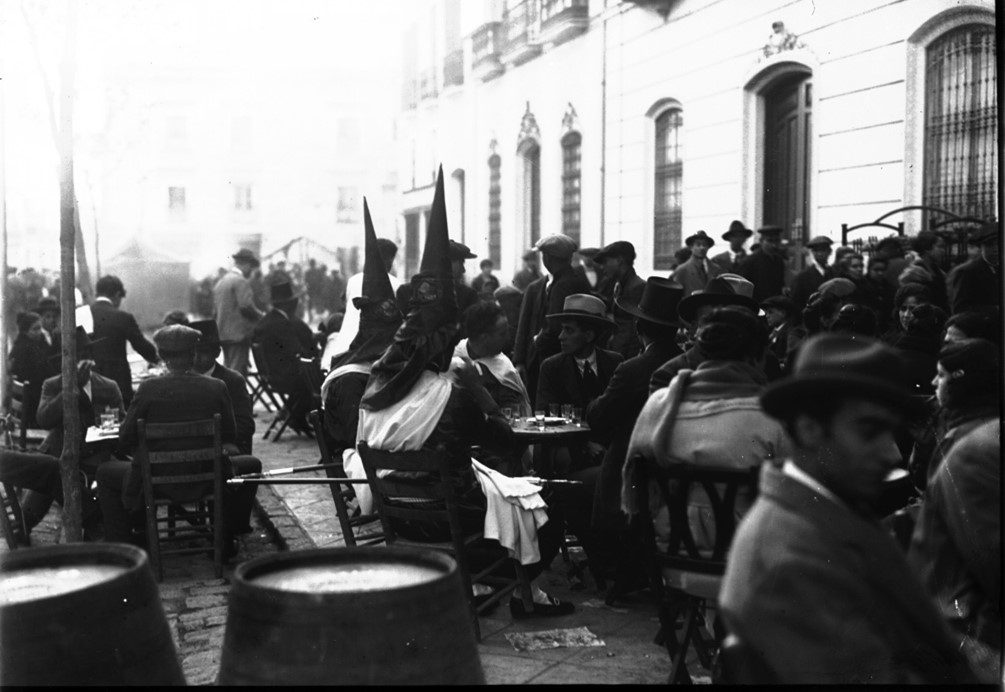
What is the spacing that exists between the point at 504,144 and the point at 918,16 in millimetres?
9119

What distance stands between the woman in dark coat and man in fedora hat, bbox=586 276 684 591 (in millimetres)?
5478

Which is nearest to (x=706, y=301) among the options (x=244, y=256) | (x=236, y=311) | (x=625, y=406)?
(x=625, y=406)

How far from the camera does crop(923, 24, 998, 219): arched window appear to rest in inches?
360

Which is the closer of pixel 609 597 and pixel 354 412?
pixel 609 597

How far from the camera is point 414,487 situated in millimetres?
5441

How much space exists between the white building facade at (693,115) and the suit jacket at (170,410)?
6.44 ft

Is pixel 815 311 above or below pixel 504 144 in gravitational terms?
below

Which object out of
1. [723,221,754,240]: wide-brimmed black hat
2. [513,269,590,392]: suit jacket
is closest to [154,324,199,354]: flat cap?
[513,269,590,392]: suit jacket

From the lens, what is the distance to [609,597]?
5.94 meters

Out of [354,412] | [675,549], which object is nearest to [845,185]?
[354,412]

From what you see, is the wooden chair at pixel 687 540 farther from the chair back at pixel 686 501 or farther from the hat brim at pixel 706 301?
the hat brim at pixel 706 301

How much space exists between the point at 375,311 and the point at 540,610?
7.27 ft

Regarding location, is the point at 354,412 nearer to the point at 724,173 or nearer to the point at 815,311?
the point at 815,311

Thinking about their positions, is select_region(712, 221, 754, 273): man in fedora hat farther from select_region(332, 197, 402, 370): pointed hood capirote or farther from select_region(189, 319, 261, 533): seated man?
select_region(189, 319, 261, 533): seated man
